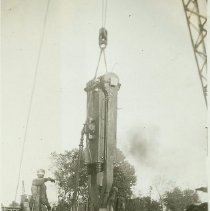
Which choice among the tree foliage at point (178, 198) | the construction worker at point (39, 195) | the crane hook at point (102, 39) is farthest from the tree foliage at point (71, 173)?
the crane hook at point (102, 39)

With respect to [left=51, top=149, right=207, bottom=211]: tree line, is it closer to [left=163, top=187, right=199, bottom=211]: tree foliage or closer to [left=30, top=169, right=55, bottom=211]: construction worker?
[left=163, top=187, right=199, bottom=211]: tree foliage

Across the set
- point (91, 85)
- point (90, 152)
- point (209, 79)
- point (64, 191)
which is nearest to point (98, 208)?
point (90, 152)

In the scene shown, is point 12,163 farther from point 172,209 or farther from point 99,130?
point 172,209

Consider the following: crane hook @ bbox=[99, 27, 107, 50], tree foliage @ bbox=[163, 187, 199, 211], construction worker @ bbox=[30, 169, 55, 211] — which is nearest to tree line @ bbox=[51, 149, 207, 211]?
tree foliage @ bbox=[163, 187, 199, 211]

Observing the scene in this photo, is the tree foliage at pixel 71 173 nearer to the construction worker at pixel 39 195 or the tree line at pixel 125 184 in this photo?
the tree line at pixel 125 184

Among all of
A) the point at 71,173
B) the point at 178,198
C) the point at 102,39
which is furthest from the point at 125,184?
the point at 102,39

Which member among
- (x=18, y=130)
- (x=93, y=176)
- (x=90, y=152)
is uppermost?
(x=18, y=130)
